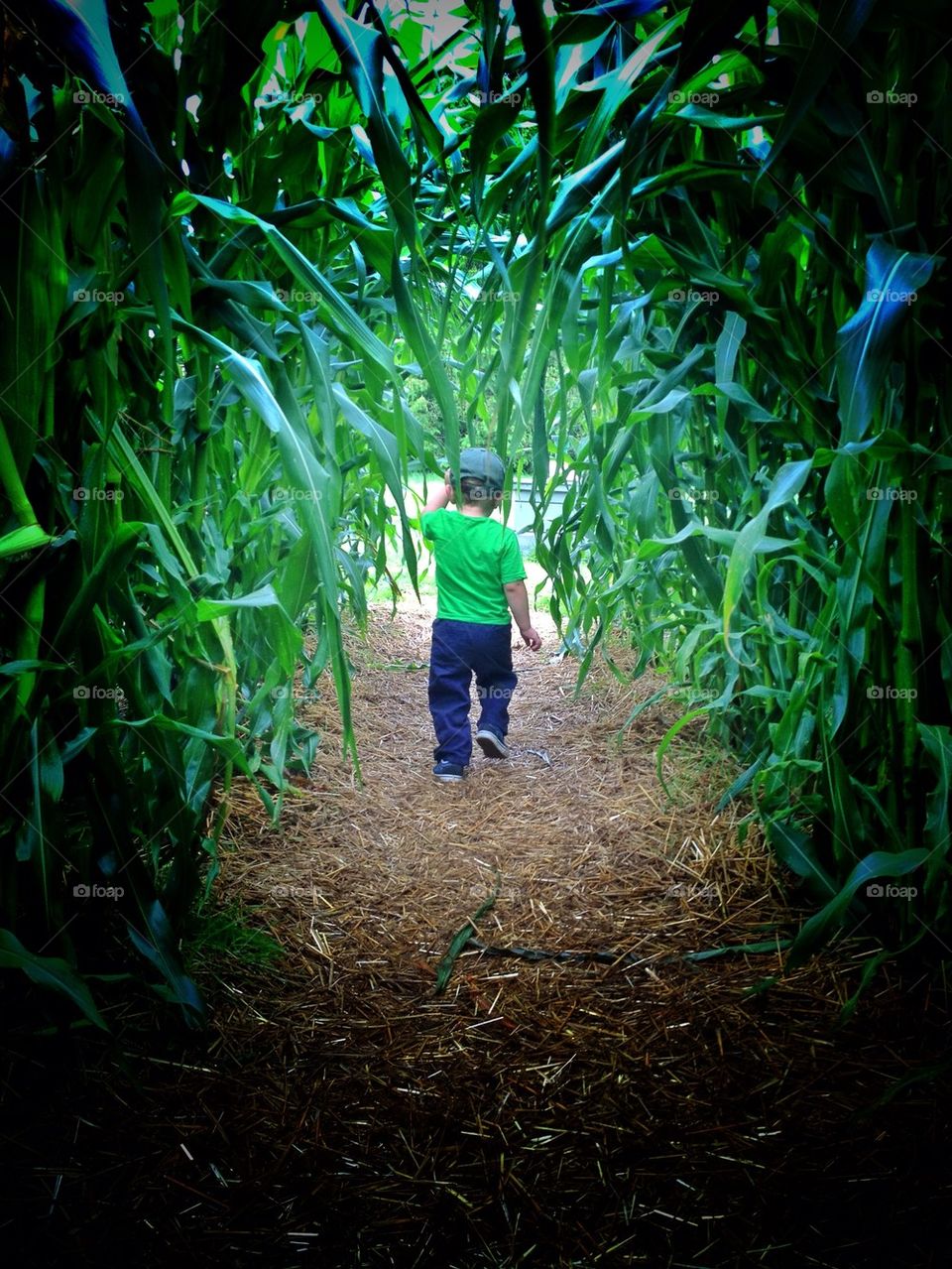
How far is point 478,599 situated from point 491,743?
29cm

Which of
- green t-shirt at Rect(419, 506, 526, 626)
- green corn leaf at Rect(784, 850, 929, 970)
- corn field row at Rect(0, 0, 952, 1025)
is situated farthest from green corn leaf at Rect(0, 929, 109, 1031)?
green t-shirt at Rect(419, 506, 526, 626)

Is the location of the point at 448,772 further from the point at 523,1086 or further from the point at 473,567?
the point at 523,1086

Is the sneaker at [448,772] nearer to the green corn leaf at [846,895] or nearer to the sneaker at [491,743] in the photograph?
the sneaker at [491,743]

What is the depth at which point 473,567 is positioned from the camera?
5.26 feet

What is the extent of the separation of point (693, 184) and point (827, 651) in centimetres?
47

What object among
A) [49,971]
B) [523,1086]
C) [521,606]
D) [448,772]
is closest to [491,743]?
[448,772]

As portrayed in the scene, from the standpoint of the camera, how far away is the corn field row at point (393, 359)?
54cm

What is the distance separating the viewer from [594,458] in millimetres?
994

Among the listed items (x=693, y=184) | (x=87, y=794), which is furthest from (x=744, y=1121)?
(x=693, y=184)

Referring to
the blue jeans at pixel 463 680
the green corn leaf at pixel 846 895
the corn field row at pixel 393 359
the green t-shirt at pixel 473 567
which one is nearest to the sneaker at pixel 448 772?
the blue jeans at pixel 463 680

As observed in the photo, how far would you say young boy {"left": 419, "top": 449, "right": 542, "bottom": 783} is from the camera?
159 centimetres

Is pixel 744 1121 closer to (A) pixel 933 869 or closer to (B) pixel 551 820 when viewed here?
(A) pixel 933 869

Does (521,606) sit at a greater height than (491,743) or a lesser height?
greater

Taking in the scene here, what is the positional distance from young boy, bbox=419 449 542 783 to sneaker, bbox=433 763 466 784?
95 mm
